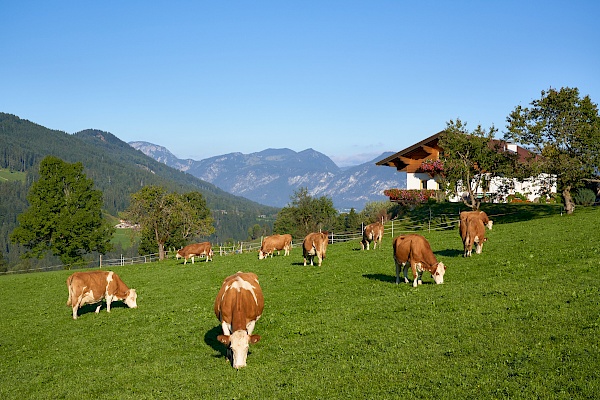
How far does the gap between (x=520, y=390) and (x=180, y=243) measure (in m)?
71.8

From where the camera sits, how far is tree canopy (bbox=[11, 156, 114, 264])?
6262cm

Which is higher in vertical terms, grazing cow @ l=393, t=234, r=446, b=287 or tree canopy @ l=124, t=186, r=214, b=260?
tree canopy @ l=124, t=186, r=214, b=260

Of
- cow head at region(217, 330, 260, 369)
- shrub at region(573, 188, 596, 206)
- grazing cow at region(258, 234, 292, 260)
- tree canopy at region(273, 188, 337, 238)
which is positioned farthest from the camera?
tree canopy at region(273, 188, 337, 238)

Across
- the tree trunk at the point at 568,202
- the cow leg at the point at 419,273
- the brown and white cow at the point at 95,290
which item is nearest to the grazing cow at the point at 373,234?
the cow leg at the point at 419,273

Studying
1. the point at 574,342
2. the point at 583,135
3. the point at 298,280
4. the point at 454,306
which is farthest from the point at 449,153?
the point at 574,342

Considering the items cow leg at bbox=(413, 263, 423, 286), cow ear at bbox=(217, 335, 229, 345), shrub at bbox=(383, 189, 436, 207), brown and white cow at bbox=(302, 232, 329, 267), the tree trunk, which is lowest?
cow ear at bbox=(217, 335, 229, 345)

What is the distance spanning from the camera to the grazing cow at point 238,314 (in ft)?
46.3

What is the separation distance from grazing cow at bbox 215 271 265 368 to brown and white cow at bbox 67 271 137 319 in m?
10.3

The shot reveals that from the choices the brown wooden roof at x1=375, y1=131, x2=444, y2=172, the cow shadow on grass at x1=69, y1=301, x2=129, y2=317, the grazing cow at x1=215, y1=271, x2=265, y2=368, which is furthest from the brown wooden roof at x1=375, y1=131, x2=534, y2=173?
the grazing cow at x1=215, y1=271, x2=265, y2=368

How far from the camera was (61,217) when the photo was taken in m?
63.6

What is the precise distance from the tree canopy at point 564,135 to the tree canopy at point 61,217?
49.9m

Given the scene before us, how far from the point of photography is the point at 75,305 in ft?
76.5

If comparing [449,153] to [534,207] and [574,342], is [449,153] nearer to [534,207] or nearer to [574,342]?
[534,207]

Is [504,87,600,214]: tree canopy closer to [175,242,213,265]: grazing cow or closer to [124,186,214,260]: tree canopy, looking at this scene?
[175,242,213,265]: grazing cow
